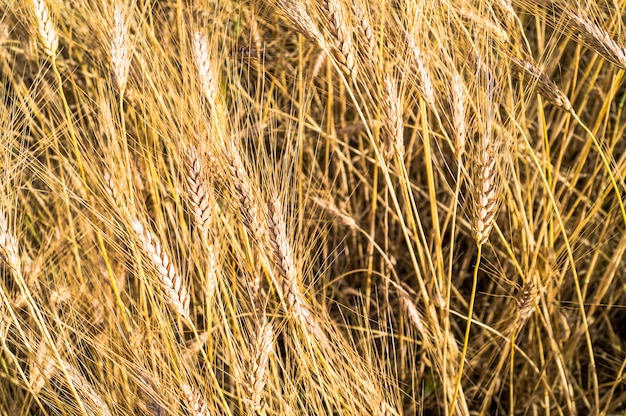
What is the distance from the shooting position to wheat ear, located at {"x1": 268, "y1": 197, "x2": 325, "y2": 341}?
3.34 feet

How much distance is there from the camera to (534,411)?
155 centimetres

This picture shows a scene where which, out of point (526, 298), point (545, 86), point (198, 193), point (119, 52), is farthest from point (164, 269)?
point (545, 86)

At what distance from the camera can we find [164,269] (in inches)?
39.2

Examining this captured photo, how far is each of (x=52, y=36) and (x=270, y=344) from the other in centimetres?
62

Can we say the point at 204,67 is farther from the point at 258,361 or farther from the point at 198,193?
the point at 258,361

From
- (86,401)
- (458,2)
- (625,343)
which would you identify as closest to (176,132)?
(86,401)

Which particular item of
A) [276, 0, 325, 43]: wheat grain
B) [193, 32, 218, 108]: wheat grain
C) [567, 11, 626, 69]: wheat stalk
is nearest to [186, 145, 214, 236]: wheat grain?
[193, 32, 218, 108]: wheat grain

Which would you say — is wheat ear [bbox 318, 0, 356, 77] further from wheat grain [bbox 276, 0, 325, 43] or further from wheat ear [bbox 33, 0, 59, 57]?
wheat ear [bbox 33, 0, 59, 57]

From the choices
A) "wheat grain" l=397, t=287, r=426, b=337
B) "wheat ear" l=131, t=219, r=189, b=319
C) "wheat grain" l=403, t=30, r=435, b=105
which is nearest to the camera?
"wheat ear" l=131, t=219, r=189, b=319

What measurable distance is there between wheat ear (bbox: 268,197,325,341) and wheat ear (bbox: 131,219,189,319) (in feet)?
0.47

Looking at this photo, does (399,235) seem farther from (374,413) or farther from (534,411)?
(374,413)

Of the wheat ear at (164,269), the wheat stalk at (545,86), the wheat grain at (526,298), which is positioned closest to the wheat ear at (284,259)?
the wheat ear at (164,269)

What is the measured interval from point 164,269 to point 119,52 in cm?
38

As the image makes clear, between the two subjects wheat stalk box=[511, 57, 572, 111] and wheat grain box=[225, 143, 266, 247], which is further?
wheat stalk box=[511, 57, 572, 111]
